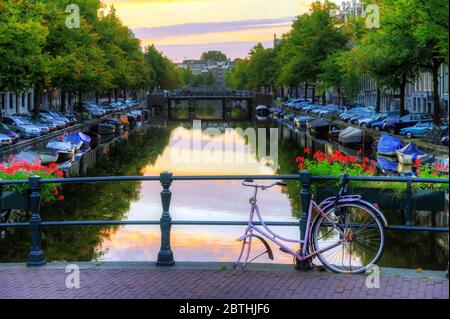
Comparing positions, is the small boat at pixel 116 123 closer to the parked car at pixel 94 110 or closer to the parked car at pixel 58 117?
the parked car at pixel 58 117

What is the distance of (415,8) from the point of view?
114 ft

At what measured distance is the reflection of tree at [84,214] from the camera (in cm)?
1709

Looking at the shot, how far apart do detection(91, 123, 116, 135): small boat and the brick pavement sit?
5475 centimetres

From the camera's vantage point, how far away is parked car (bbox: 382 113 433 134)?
5100 cm

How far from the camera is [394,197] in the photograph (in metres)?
9.54

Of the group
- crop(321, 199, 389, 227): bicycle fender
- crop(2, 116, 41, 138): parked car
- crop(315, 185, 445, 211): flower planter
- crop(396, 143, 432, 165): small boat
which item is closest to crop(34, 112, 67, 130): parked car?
crop(2, 116, 41, 138): parked car

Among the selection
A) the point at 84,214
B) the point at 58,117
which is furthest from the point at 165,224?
the point at 58,117

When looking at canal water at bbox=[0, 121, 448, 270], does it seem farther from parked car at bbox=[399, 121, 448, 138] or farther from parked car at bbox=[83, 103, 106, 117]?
parked car at bbox=[83, 103, 106, 117]

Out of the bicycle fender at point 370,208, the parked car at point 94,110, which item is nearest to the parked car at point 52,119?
the parked car at point 94,110

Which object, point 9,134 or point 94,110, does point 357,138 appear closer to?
point 9,134

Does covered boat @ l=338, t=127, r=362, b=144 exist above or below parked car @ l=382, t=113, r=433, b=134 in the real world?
below

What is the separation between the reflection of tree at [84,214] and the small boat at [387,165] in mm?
12342
